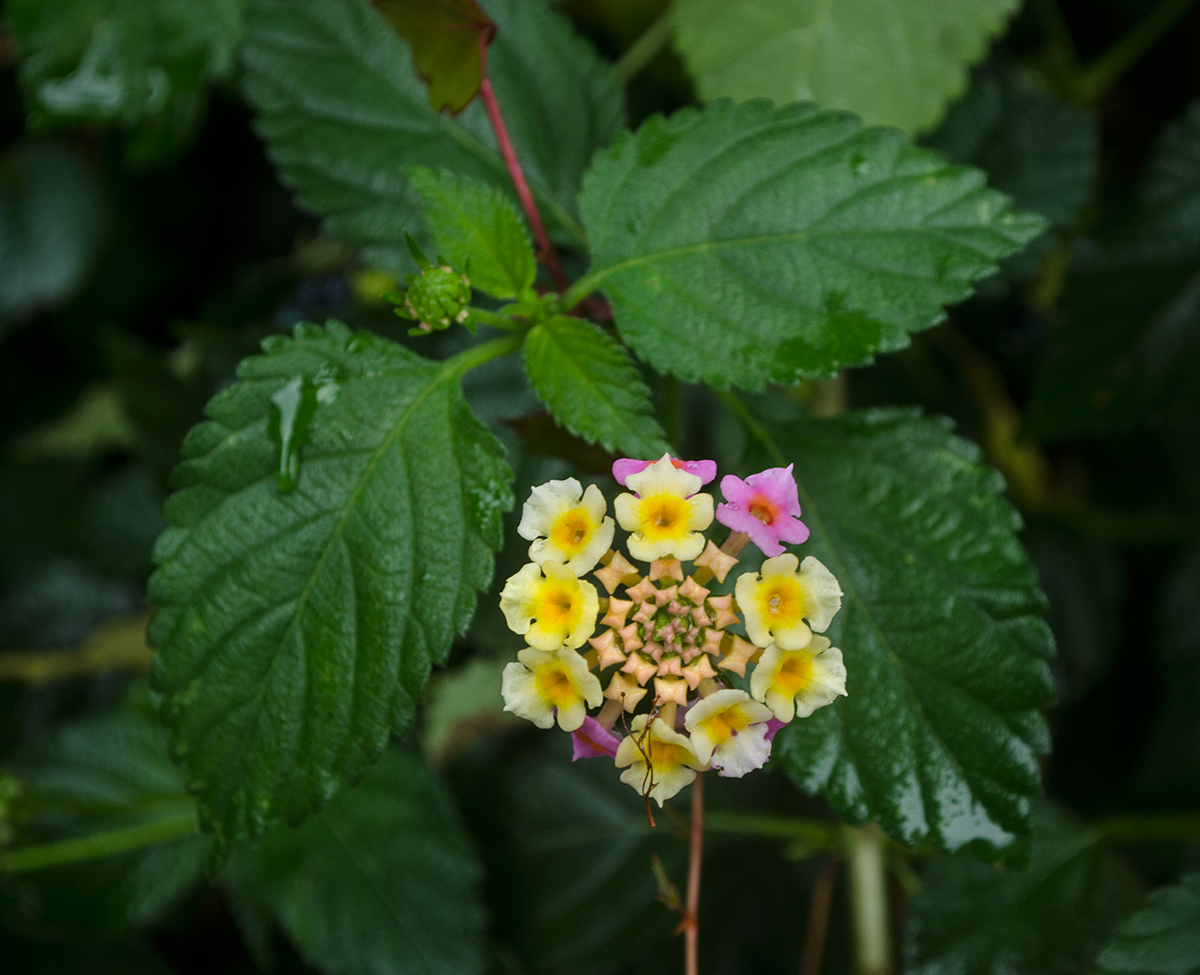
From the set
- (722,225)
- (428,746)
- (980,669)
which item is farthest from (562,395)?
(428,746)

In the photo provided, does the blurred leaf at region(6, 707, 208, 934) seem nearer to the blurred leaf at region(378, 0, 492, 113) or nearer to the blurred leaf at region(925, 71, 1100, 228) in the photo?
the blurred leaf at region(378, 0, 492, 113)

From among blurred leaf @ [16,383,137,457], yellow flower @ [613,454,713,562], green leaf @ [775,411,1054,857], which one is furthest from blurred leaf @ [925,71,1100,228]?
blurred leaf @ [16,383,137,457]

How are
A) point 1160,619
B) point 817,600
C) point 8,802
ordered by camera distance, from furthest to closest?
point 1160,619 < point 8,802 < point 817,600

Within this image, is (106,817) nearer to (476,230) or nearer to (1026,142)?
(476,230)

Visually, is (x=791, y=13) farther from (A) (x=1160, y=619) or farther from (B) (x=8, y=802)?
(B) (x=8, y=802)

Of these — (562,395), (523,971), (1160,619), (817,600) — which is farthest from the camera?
(1160,619)
